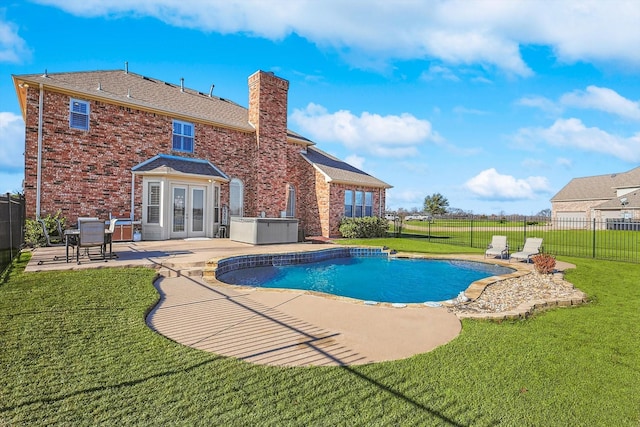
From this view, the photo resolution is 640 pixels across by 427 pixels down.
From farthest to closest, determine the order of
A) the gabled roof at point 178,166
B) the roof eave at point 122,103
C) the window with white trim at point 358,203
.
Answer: the window with white trim at point 358,203 < the gabled roof at point 178,166 < the roof eave at point 122,103

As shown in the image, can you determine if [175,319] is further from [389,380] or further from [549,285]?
[549,285]

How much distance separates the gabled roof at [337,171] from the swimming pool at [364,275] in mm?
6818

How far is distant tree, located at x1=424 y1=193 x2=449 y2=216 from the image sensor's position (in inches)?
2499

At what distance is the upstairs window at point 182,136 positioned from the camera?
16.0m

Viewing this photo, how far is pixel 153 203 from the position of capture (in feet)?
48.2

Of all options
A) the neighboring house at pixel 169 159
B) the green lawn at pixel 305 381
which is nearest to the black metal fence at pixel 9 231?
the neighboring house at pixel 169 159

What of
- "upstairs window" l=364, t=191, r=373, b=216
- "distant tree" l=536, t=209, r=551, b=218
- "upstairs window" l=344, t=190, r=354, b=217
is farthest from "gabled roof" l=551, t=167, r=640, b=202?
"upstairs window" l=344, t=190, r=354, b=217

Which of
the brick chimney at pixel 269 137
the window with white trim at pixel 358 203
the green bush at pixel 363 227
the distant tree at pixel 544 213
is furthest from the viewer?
the distant tree at pixel 544 213

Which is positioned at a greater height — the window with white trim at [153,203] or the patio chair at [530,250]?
the window with white trim at [153,203]

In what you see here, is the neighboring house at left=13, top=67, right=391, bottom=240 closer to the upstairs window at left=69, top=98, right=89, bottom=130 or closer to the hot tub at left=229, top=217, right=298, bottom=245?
the upstairs window at left=69, top=98, right=89, bottom=130

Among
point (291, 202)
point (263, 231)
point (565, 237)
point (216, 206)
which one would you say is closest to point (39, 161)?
point (216, 206)

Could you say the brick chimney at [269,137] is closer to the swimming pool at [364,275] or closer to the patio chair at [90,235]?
the swimming pool at [364,275]

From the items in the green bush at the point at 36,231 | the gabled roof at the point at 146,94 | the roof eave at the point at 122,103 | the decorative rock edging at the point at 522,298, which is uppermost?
the gabled roof at the point at 146,94

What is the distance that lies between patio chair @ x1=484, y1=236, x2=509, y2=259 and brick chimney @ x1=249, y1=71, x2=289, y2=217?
36.6ft
